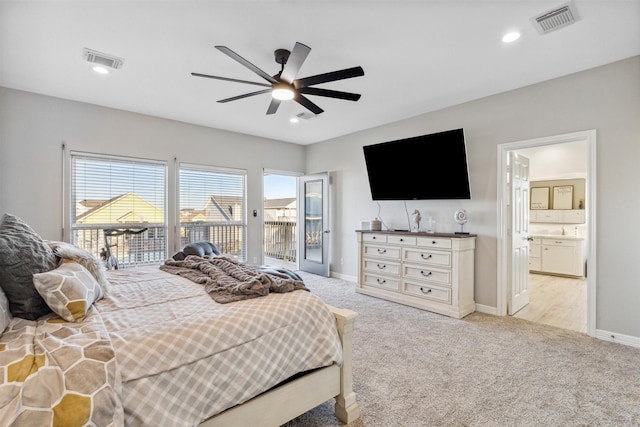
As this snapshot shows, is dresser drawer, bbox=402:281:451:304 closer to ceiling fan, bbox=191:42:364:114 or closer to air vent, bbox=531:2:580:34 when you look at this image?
ceiling fan, bbox=191:42:364:114

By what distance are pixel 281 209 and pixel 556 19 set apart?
22.6ft

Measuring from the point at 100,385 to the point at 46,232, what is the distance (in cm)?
371

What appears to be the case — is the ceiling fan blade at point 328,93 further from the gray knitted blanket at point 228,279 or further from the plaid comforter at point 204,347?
the plaid comforter at point 204,347

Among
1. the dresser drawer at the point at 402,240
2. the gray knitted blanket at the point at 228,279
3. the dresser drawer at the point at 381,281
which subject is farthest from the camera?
the dresser drawer at the point at 381,281

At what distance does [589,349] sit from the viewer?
109 inches

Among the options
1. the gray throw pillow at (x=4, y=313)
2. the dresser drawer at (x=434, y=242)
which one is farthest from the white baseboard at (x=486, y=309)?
the gray throw pillow at (x=4, y=313)

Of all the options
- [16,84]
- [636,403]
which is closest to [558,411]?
[636,403]

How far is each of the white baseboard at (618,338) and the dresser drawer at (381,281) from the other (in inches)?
81.8

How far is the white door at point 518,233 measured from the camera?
371 cm

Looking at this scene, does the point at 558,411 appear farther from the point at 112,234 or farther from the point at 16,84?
the point at 16,84

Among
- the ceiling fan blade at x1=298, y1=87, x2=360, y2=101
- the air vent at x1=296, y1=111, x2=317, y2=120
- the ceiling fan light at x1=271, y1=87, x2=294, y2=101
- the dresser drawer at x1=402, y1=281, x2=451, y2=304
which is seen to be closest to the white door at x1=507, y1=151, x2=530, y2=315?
the dresser drawer at x1=402, y1=281, x2=451, y2=304

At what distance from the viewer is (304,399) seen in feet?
5.49

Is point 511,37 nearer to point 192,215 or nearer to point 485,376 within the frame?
point 485,376

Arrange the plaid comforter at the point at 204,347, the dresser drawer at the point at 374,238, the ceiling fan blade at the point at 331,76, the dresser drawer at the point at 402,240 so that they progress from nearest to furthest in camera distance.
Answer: the plaid comforter at the point at 204,347 < the ceiling fan blade at the point at 331,76 < the dresser drawer at the point at 402,240 < the dresser drawer at the point at 374,238
